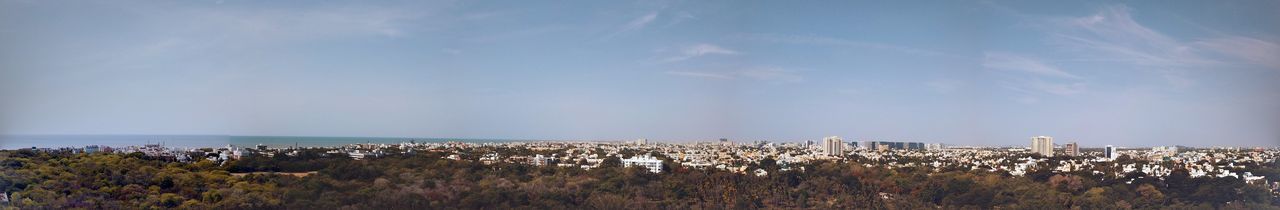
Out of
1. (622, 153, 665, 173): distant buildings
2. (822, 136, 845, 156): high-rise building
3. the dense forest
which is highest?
(822, 136, 845, 156): high-rise building

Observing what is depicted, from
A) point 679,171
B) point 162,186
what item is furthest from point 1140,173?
point 162,186

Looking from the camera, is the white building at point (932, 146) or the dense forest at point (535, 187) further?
the white building at point (932, 146)

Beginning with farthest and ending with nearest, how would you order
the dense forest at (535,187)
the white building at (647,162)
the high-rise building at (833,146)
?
the high-rise building at (833,146)
the white building at (647,162)
the dense forest at (535,187)

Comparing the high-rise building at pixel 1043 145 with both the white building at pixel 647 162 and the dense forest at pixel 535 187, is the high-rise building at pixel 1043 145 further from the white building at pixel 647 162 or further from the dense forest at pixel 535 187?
the white building at pixel 647 162

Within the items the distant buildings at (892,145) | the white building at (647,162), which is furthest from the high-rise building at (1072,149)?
the white building at (647,162)

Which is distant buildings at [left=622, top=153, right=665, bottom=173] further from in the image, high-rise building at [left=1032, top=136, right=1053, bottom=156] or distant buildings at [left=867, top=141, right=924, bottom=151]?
high-rise building at [left=1032, top=136, right=1053, bottom=156]

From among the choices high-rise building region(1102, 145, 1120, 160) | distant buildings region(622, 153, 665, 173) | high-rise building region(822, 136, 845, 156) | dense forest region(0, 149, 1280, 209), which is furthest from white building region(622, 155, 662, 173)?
high-rise building region(1102, 145, 1120, 160)

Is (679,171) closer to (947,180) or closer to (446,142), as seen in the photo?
(947,180)
